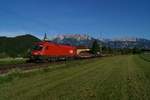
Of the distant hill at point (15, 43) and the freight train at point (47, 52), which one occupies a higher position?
the distant hill at point (15, 43)

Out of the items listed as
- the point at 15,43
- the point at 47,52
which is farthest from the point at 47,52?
the point at 15,43

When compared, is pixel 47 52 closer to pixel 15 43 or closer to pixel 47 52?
pixel 47 52

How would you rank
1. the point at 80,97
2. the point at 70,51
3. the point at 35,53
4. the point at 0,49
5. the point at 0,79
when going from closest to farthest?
the point at 80,97 → the point at 0,79 → the point at 35,53 → the point at 70,51 → the point at 0,49

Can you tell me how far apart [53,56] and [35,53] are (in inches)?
272

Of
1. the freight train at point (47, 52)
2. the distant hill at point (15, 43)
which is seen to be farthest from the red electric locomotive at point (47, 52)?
the distant hill at point (15, 43)

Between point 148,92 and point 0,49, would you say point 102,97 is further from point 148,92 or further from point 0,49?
point 0,49

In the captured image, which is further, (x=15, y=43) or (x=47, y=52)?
(x=15, y=43)

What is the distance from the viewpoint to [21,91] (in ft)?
51.6

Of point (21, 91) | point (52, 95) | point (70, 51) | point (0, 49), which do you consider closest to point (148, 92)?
point (52, 95)

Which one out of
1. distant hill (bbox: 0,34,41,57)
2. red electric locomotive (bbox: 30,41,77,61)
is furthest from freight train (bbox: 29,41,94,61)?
distant hill (bbox: 0,34,41,57)

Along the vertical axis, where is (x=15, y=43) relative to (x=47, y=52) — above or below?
above

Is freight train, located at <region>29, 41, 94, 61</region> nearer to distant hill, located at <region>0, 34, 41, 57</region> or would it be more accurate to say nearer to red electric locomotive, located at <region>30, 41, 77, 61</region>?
red electric locomotive, located at <region>30, 41, 77, 61</region>

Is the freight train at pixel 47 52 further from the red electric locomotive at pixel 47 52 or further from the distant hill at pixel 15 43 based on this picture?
the distant hill at pixel 15 43

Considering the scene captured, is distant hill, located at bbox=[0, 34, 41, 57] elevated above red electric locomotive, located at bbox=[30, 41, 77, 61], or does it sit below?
above
